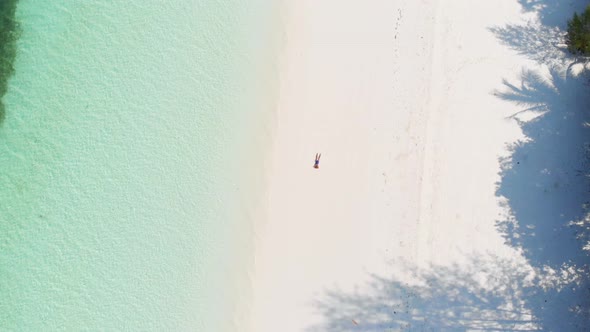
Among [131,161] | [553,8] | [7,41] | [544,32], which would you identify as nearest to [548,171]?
[544,32]

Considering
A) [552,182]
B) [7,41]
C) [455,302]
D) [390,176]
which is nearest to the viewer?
[455,302]

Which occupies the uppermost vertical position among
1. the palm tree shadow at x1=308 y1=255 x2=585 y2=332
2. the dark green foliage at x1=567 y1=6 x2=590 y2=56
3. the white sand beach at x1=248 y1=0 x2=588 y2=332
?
the dark green foliage at x1=567 y1=6 x2=590 y2=56

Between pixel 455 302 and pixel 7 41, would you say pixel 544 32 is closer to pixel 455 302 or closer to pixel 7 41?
pixel 455 302

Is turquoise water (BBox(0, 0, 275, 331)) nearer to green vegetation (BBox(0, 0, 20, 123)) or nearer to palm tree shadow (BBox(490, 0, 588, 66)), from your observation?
green vegetation (BBox(0, 0, 20, 123))

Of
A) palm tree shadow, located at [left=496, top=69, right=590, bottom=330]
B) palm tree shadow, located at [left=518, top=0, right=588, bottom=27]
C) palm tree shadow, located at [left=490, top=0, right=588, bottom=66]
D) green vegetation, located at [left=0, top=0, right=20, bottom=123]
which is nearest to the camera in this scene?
palm tree shadow, located at [left=496, top=69, right=590, bottom=330]

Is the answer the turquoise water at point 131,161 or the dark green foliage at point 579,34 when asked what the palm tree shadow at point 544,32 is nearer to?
the dark green foliage at point 579,34

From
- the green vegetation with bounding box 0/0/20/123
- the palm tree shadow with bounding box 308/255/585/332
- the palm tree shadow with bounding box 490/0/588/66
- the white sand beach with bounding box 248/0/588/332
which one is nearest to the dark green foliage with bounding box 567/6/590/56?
the palm tree shadow with bounding box 490/0/588/66
